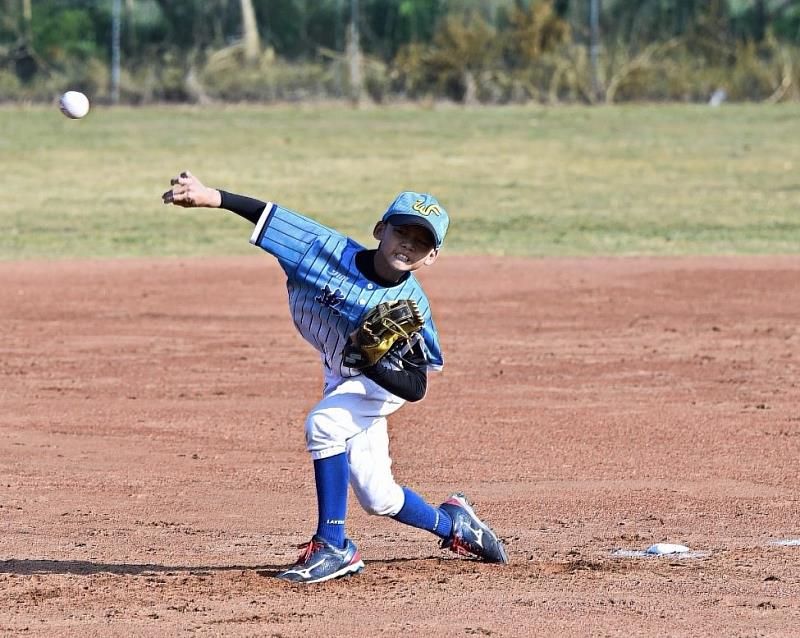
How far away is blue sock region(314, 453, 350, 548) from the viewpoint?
4.80 m

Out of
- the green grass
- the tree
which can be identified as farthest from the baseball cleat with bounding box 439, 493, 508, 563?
the tree

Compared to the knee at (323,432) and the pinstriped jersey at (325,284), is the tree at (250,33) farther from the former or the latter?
the knee at (323,432)

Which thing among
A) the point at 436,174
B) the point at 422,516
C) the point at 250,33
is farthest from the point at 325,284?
the point at 250,33

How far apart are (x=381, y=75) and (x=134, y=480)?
26577 millimetres

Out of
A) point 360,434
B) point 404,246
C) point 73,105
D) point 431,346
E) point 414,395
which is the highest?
point 73,105

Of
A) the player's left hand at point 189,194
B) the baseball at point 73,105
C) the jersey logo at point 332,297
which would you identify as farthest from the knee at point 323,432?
the baseball at point 73,105

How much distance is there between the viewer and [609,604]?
467 cm

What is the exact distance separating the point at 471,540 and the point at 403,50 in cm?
2834

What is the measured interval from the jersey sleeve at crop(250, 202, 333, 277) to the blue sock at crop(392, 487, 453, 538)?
91 cm

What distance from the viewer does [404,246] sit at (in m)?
4.67

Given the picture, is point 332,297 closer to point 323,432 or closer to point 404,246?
point 404,246

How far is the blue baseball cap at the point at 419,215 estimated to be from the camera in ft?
15.0

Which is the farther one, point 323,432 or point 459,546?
point 459,546

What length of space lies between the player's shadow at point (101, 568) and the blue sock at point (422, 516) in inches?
19.8
